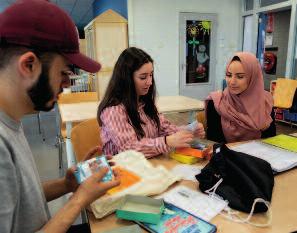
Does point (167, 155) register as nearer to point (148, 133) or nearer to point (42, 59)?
point (148, 133)

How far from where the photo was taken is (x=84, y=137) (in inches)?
68.7

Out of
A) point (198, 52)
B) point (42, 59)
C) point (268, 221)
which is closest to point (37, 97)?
point (42, 59)

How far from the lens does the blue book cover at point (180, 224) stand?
0.80 m

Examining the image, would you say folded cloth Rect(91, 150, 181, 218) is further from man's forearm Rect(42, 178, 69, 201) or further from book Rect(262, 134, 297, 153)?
book Rect(262, 134, 297, 153)

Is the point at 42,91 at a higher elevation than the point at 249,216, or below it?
higher

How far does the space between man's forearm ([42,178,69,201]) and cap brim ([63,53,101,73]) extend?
1.53 ft

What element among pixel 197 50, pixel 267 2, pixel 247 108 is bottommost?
pixel 247 108

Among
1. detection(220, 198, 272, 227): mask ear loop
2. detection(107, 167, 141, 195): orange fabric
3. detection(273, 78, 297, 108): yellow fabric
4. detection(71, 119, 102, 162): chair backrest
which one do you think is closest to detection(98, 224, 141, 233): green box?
detection(107, 167, 141, 195): orange fabric

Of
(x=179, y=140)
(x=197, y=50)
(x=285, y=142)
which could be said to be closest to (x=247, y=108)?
(x=285, y=142)

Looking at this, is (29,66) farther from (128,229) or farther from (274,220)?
(274,220)

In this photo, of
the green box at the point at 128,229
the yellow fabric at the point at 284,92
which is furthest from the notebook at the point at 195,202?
the yellow fabric at the point at 284,92

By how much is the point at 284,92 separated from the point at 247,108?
299 cm

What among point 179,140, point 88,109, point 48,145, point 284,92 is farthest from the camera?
point 284,92

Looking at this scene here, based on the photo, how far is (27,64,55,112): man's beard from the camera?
71cm
